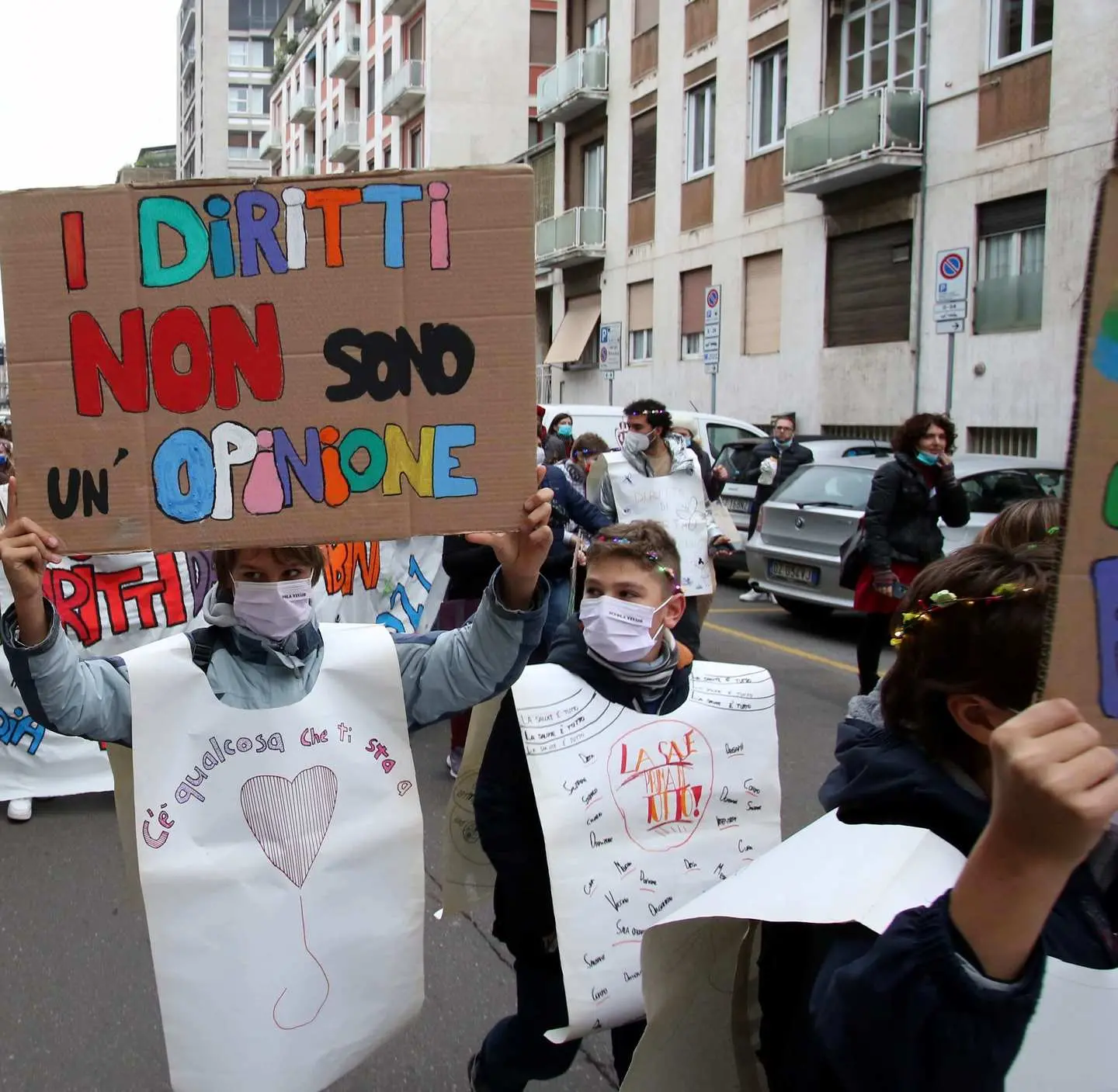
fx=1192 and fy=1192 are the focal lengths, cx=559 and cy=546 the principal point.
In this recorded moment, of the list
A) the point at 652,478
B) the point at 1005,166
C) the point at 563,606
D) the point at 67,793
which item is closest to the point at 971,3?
the point at 1005,166

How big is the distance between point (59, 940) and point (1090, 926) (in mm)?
3551

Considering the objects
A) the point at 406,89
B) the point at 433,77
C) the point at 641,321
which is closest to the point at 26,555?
the point at 641,321

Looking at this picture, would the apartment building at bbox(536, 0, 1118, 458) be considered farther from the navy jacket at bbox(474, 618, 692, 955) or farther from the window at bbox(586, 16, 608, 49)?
the navy jacket at bbox(474, 618, 692, 955)

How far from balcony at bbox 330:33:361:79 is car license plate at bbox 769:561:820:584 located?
45.5 meters

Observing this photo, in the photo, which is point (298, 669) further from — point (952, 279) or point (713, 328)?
point (713, 328)

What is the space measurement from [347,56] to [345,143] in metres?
3.45

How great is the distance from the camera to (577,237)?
92.5 ft

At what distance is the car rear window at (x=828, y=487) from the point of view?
1010 centimetres

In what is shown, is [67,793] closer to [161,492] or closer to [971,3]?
[161,492]

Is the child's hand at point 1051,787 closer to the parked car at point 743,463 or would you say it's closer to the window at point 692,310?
the parked car at point 743,463

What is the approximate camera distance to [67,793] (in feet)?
18.0

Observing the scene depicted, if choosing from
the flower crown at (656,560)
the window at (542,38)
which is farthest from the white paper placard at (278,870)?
the window at (542,38)

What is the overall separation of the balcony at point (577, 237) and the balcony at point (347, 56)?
25.4m

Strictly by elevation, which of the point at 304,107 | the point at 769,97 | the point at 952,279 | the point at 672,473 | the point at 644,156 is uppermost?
the point at 304,107
